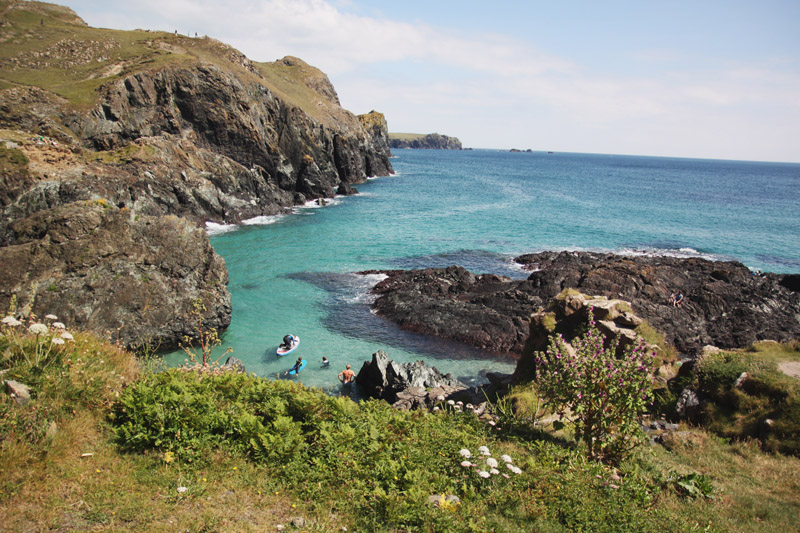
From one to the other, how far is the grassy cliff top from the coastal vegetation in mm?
55665

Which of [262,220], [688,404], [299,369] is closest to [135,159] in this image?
[262,220]

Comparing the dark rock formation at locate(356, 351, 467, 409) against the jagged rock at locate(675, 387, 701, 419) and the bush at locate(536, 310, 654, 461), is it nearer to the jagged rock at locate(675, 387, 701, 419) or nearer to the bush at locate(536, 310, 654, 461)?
the jagged rock at locate(675, 387, 701, 419)

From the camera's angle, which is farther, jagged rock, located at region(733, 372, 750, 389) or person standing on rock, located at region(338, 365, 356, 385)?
person standing on rock, located at region(338, 365, 356, 385)

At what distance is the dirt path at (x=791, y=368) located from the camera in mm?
11338

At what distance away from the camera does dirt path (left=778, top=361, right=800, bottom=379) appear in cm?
1134

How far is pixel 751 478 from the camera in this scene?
8.70 meters

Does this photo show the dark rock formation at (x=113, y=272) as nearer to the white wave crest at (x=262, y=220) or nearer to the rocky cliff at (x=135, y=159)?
the rocky cliff at (x=135, y=159)

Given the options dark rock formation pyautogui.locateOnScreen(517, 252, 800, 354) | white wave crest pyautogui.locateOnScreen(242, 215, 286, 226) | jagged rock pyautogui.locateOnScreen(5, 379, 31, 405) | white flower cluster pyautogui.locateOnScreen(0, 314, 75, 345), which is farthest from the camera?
white wave crest pyautogui.locateOnScreen(242, 215, 286, 226)

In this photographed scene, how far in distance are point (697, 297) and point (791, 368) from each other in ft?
63.0

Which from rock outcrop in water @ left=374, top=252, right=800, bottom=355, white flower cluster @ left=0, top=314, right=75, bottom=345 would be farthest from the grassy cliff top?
white flower cluster @ left=0, top=314, right=75, bottom=345

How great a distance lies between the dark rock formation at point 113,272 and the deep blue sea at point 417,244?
A: 255 cm

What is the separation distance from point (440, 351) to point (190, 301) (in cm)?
1403

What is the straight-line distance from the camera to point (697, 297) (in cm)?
2856

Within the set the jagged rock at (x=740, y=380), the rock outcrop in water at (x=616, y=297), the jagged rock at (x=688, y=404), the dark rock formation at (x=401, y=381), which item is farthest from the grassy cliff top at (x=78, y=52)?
the jagged rock at (x=740, y=380)
